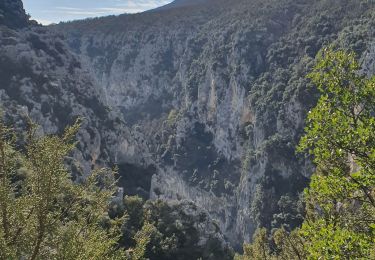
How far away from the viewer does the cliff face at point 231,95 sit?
109 m

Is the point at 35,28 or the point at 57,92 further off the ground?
the point at 35,28

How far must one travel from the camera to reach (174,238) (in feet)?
196

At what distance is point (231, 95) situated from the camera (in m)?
139

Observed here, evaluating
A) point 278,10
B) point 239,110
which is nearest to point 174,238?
point 239,110

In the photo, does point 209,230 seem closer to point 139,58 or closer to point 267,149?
point 267,149

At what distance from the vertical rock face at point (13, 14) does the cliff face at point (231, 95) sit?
910 inches

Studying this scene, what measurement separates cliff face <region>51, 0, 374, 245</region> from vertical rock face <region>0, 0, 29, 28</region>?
75.8 feet

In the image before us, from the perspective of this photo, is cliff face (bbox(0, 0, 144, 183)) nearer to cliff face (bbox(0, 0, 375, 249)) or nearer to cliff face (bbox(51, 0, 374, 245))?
cliff face (bbox(0, 0, 375, 249))

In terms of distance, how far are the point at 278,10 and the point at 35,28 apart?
84.9 meters

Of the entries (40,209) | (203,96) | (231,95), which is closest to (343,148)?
(40,209)

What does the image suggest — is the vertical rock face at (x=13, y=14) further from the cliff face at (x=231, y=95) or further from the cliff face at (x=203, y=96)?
the cliff face at (x=231, y=95)

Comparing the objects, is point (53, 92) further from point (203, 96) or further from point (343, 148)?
point (343, 148)

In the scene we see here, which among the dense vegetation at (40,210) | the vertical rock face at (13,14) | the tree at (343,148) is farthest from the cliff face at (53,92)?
the tree at (343,148)

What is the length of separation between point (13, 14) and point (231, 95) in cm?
6589
